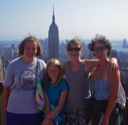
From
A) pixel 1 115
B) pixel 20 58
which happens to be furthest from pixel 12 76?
pixel 1 115

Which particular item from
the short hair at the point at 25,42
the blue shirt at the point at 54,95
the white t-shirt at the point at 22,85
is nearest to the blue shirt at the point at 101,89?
the blue shirt at the point at 54,95

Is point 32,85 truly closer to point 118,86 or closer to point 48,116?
point 48,116

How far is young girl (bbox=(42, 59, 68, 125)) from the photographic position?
4598 mm

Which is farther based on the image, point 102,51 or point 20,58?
point 20,58

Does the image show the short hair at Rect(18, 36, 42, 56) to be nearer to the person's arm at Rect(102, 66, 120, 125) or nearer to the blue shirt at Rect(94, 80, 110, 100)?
the blue shirt at Rect(94, 80, 110, 100)

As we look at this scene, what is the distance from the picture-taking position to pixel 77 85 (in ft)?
14.6

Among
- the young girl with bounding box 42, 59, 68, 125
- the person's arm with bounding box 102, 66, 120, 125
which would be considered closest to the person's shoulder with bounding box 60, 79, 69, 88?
the young girl with bounding box 42, 59, 68, 125

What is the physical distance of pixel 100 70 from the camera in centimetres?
427

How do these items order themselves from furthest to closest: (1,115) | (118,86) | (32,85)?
(1,115) < (32,85) < (118,86)

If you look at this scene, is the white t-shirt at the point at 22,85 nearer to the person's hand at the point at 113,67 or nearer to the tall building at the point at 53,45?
the person's hand at the point at 113,67

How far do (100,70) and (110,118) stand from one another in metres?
0.67

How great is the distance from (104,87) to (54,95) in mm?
868

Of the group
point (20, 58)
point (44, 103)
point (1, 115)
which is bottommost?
point (1, 115)

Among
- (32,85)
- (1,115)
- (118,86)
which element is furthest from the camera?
(1,115)
